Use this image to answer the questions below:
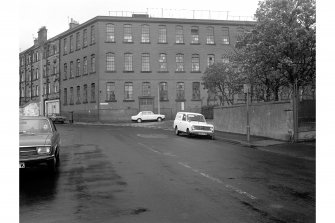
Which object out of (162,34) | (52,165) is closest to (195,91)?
Result: (162,34)

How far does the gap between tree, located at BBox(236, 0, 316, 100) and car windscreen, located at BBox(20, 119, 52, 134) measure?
12.6 m

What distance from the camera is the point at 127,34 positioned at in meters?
50.2

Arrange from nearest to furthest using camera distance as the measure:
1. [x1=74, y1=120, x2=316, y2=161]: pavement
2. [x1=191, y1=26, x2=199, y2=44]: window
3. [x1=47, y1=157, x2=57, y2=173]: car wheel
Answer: [x1=47, y1=157, x2=57, y2=173]: car wheel
[x1=74, y1=120, x2=316, y2=161]: pavement
[x1=191, y1=26, x2=199, y2=44]: window

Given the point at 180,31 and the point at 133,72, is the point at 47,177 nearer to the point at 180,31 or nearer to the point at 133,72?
the point at 133,72

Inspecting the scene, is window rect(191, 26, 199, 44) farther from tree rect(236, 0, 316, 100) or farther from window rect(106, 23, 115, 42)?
tree rect(236, 0, 316, 100)

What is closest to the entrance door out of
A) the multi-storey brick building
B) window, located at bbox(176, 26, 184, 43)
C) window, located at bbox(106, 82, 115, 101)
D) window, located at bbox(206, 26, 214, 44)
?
window, located at bbox(106, 82, 115, 101)

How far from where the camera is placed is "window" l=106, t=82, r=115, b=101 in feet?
161

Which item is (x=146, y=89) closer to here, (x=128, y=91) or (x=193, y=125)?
(x=128, y=91)

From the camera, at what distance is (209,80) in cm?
3638

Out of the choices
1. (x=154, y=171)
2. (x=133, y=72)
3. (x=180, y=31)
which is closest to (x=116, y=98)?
(x=133, y=72)

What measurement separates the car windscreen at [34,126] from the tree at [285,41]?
12.6 metres

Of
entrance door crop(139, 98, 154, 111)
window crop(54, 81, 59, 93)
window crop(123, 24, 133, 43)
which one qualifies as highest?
window crop(123, 24, 133, 43)

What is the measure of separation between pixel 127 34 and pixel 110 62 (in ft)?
15.0

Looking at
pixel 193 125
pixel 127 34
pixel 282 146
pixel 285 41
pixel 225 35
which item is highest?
pixel 225 35
